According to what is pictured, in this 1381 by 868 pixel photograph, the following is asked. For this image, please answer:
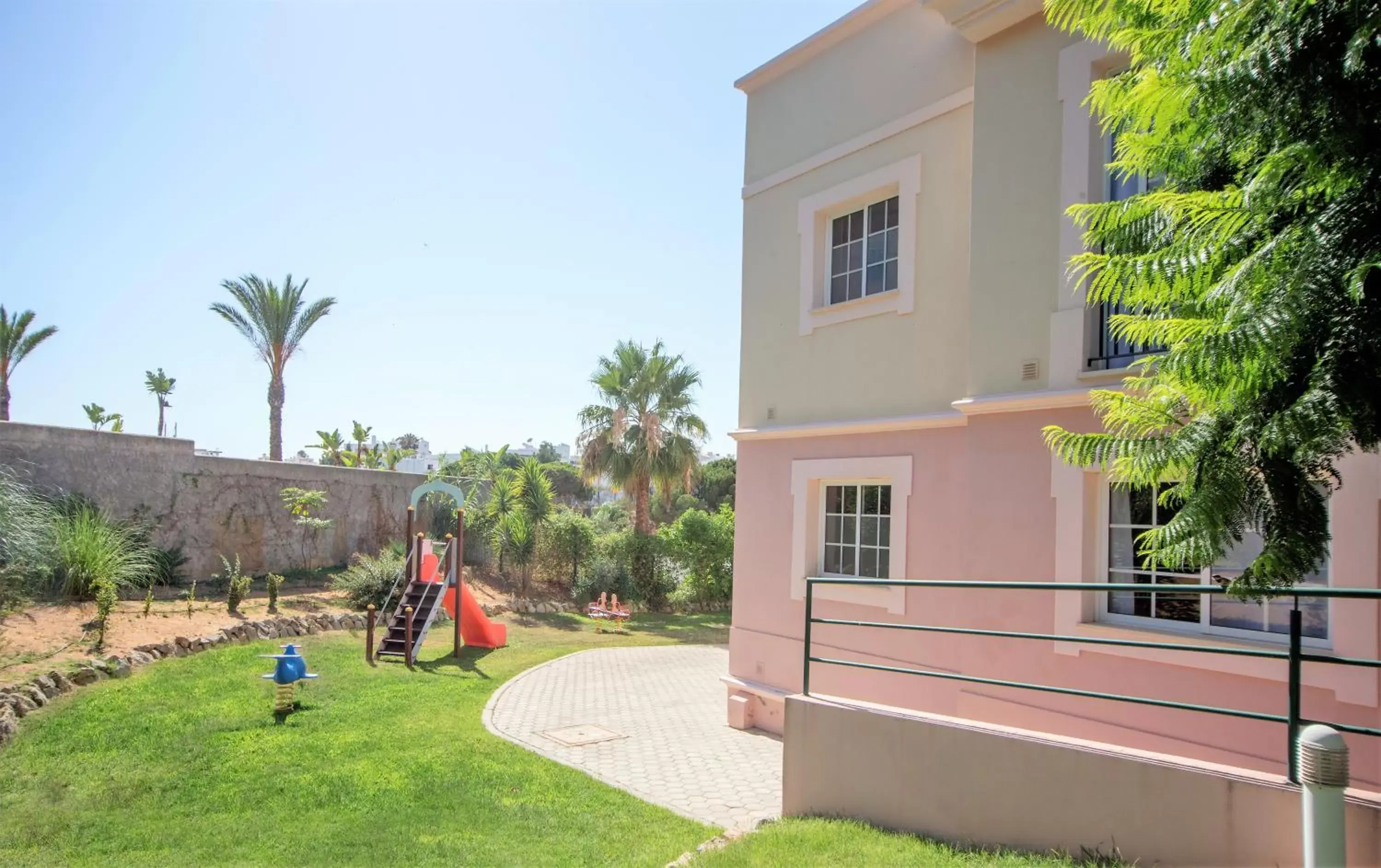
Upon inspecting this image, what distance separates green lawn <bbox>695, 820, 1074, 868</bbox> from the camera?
412 centimetres

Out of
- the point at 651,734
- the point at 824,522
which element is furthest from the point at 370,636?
the point at 824,522

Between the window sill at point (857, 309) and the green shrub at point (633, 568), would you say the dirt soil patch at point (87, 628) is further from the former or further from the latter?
the window sill at point (857, 309)

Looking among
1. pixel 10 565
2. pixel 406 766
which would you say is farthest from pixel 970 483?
pixel 10 565

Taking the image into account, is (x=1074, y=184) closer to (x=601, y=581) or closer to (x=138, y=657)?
(x=138, y=657)

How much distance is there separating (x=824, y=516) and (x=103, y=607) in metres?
9.94

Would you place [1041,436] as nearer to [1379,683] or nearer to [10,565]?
[1379,683]

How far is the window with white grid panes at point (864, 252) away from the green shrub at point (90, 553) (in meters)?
12.0

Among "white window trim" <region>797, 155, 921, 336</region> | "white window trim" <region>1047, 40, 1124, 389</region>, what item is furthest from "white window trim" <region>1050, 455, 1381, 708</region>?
"white window trim" <region>797, 155, 921, 336</region>

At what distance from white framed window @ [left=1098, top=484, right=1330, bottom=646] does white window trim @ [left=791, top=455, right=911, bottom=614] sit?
2195mm

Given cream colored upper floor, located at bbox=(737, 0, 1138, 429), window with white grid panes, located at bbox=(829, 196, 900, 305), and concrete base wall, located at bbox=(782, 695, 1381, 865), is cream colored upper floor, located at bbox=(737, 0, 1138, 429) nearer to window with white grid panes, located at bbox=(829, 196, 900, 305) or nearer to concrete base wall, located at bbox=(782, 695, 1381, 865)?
window with white grid panes, located at bbox=(829, 196, 900, 305)

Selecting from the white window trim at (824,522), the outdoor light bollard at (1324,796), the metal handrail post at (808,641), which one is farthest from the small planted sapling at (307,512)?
the outdoor light bollard at (1324,796)

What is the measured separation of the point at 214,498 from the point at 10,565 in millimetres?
6135

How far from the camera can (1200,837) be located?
145 inches

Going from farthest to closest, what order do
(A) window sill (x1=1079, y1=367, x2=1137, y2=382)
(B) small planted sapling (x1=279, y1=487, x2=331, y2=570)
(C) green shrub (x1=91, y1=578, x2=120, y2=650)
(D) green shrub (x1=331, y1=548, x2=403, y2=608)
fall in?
(B) small planted sapling (x1=279, y1=487, x2=331, y2=570) → (D) green shrub (x1=331, y1=548, x2=403, y2=608) → (C) green shrub (x1=91, y1=578, x2=120, y2=650) → (A) window sill (x1=1079, y1=367, x2=1137, y2=382)
